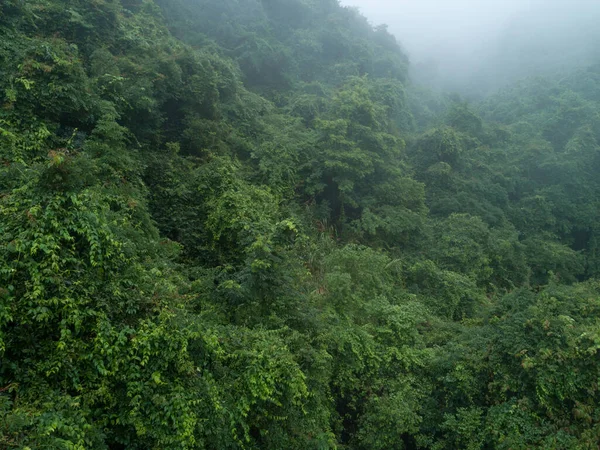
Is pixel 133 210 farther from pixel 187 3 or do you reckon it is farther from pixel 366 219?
pixel 187 3

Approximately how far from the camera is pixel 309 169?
47.9 feet

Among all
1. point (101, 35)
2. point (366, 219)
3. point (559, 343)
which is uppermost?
point (559, 343)

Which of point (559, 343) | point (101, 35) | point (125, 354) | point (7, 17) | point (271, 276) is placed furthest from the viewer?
point (101, 35)

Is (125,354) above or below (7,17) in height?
below

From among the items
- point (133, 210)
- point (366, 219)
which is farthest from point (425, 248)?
point (133, 210)

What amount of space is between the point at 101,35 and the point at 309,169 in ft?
25.2

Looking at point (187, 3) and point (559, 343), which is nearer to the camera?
point (559, 343)

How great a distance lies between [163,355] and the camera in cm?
493

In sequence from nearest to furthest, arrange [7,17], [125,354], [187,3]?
[125,354]
[7,17]
[187,3]

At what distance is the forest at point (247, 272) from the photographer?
4.65 meters

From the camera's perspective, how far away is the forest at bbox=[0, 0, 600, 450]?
465 cm

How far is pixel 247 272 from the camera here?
287 inches

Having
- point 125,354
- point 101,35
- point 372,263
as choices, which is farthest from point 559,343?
point 101,35

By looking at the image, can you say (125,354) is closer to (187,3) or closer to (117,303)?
(117,303)
